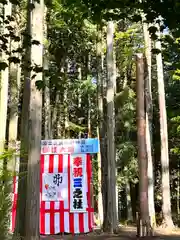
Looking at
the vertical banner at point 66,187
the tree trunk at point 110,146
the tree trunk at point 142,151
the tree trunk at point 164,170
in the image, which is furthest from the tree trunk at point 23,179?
the tree trunk at point 164,170

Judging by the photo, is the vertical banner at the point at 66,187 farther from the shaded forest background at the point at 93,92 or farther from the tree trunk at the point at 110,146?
the shaded forest background at the point at 93,92

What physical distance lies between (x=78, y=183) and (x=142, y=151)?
2.09m

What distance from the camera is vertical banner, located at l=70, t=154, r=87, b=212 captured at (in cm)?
1130

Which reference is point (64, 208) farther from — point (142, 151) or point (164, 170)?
point (164, 170)

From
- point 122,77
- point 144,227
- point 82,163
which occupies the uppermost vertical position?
point 122,77

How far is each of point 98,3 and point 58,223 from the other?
371 inches

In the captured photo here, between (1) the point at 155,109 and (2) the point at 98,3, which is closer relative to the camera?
(2) the point at 98,3

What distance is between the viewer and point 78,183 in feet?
37.9

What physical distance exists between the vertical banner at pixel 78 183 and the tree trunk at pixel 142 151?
5.59ft

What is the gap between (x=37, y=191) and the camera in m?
7.11

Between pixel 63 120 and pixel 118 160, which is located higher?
pixel 63 120

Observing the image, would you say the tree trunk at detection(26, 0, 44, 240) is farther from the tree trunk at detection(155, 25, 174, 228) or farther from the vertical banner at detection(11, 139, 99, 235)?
the tree trunk at detection(155, 25, 174, 228)

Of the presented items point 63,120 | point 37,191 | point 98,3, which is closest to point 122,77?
point 63,120

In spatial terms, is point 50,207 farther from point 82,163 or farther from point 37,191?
point 37,191
